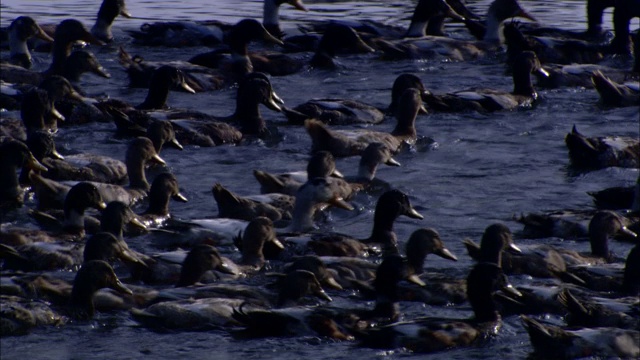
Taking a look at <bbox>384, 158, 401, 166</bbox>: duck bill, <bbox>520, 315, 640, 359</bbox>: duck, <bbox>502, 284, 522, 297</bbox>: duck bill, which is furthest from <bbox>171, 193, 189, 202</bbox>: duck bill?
<bbox>520, 315, 640, 359</bbox>: duck

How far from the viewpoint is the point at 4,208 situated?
13156 millimetres

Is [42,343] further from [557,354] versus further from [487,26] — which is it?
[487,26]

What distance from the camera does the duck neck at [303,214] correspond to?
1266cm

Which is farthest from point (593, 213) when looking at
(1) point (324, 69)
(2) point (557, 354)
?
(1) point (324, 69)

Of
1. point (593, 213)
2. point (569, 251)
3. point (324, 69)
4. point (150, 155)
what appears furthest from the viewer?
point (324, 69)

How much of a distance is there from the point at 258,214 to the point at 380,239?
1.19m

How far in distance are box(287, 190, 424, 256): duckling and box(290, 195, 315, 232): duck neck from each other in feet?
1.73

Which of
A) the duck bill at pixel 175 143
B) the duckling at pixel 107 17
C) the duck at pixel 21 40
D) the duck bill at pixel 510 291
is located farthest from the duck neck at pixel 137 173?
the duckling at pixel 107 17

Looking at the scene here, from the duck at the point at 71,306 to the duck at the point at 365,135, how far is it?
5154 millimetres

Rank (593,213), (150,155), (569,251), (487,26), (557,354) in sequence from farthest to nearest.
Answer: (487,26), (150,155), (593,213), (569,251), (557,354)

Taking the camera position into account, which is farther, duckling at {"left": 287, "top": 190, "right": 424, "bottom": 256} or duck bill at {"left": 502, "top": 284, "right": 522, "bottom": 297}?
duckling at {"left": 287, "top": 190, "right": 424, "bottom": 256}

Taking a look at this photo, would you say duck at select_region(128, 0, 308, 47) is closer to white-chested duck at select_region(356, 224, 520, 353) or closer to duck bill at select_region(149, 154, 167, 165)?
duck bill at select_region(149, 154, 167, 165)

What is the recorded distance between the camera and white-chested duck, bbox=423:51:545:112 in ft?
57.8

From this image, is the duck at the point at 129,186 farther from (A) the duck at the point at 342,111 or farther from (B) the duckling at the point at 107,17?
(B) the duckling at the point at 107,17
